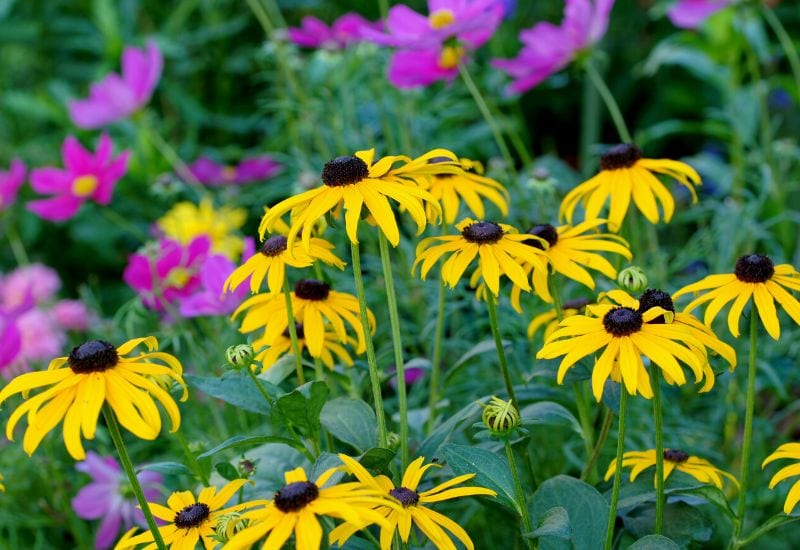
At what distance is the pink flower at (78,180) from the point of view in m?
1.53

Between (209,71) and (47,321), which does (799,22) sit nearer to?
(209,71)

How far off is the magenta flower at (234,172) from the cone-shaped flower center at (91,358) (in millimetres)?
1267

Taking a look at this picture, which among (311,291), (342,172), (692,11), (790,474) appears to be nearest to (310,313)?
(311,291)

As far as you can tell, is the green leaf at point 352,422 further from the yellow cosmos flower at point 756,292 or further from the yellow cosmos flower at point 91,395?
the yellow cosmos flower at point 756,292

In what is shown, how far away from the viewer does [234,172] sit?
2.01m

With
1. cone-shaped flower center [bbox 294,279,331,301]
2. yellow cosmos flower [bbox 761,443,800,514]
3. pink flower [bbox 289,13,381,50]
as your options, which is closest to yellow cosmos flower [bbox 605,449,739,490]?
yellow cosmos flower [bbox 761,443,800,514]

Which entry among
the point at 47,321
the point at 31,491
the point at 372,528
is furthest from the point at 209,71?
the point at 372,528

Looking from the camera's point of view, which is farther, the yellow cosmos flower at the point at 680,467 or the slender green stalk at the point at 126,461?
the yellow cosmos flower at the point at 680,467

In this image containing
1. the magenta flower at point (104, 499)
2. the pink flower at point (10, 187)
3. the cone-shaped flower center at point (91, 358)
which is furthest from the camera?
the pink flower at point (10, 187)

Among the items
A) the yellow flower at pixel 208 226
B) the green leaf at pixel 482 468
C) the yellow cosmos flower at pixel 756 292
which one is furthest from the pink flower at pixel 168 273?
the yellow cosmos flower at pixel 756 292

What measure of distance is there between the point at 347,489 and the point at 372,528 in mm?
274

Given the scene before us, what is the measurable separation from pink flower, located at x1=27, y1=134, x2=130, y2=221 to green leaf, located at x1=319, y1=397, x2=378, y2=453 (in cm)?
77

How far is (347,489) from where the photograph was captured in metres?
0.65

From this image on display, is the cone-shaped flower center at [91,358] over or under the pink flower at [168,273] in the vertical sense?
under
